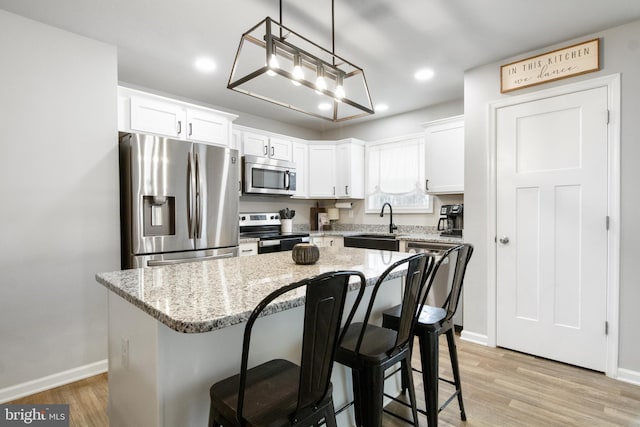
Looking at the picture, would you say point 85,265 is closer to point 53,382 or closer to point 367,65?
point 53,382

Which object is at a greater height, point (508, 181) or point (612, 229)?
point (508, 181)

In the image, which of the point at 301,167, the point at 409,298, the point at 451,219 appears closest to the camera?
the point at 409,298

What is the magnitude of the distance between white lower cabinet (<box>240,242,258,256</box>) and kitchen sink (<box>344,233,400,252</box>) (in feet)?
4.08

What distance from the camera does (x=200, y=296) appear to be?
45.0 inches

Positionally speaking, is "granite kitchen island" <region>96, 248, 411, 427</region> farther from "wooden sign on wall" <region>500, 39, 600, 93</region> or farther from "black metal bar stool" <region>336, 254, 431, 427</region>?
"wooden sign on wall" <region>500, 39, 600, 93</region>

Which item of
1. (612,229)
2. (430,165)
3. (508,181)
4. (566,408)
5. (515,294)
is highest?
(430,165)

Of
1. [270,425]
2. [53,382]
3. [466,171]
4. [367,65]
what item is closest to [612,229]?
[466,171]

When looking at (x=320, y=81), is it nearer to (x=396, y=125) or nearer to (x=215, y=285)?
(x=215, y=285)

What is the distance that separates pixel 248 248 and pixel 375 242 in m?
1.48

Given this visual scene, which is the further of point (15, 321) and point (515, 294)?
point (515, 294)

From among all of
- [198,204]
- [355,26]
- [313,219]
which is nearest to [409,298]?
[355,26]

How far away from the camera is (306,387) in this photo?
946 millimetres

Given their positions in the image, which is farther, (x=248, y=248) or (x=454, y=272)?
(x=248, y=248)

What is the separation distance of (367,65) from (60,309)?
3.12 m
